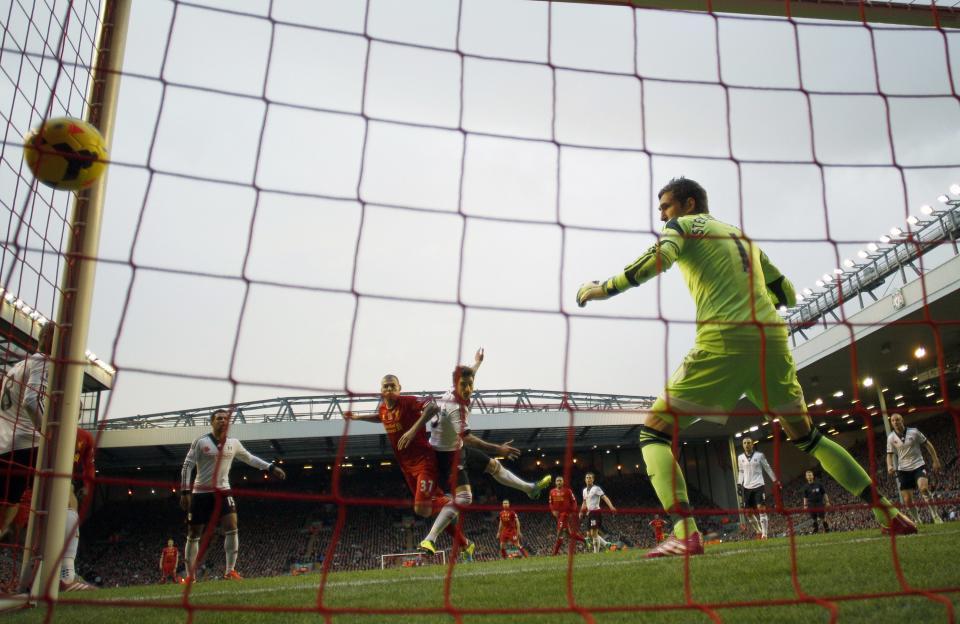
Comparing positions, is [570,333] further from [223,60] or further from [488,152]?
[223,60]

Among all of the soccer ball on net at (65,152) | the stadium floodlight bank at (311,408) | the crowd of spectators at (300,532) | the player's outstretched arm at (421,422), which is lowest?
the crowd of spectators at (300,532)

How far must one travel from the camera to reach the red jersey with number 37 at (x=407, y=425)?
253 inches

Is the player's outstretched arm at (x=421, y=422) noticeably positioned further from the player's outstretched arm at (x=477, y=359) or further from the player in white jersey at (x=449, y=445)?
the player's outstretched arm at (x=477, y=359)

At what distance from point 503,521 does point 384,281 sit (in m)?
12.0

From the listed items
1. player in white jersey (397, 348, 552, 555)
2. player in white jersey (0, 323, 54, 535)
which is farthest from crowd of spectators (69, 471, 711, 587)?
player in white jersey (0, 323, 54, 535)

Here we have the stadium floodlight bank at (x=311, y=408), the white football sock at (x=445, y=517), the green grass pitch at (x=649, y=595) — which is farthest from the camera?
the stadium floodlight bank at (x=311, y=408)

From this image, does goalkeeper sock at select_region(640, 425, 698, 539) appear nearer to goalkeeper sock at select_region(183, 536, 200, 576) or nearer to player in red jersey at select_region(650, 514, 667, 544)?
goalkeeper sock at select_region(183, 536, 200, 576)

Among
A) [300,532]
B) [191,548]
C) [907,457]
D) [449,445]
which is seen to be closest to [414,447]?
[449,445]

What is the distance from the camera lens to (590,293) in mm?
3754

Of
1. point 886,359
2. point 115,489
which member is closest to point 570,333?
point 886,359

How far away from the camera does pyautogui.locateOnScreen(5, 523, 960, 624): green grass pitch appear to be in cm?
253

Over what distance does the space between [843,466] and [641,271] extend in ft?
5.07

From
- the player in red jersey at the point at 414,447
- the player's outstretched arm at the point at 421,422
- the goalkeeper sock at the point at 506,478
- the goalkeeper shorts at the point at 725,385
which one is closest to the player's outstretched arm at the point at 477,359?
the player's outstretched arm at the point at 421,422

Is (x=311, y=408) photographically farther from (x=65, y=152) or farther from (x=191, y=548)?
(x=65, y=152)
